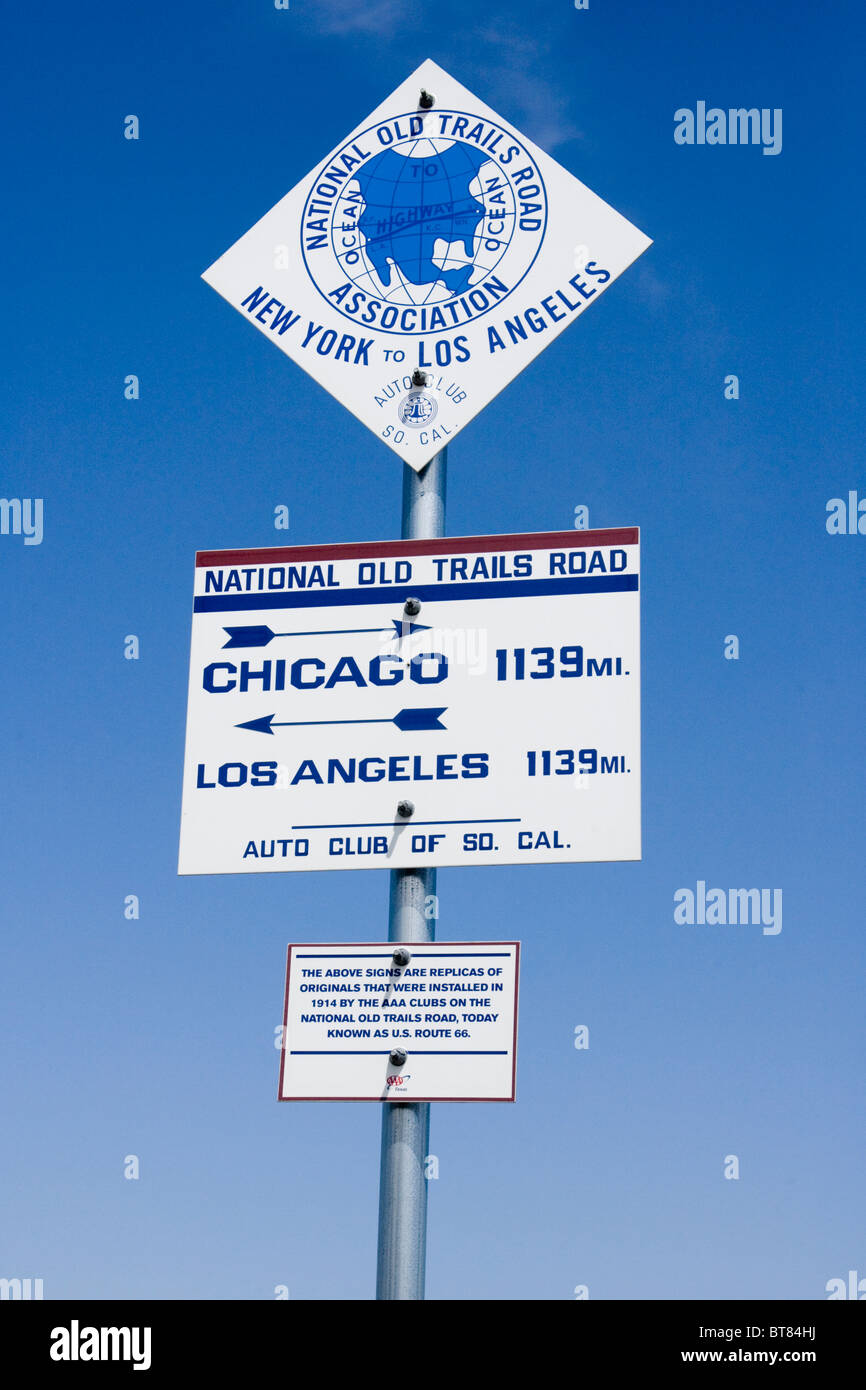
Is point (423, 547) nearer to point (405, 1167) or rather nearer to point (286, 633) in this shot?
point (286, 633)

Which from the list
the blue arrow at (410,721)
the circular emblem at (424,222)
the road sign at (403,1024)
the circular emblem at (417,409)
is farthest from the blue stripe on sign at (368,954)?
the circular emblem at (424,222)

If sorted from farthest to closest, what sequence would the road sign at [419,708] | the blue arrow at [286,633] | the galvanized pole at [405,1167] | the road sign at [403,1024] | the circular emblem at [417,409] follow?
the circular emblem at [417,409], the blue arrow at [286,633], the road sign at [419,708], the road sign at [403,1024], the galvanized pole at [405,1167]

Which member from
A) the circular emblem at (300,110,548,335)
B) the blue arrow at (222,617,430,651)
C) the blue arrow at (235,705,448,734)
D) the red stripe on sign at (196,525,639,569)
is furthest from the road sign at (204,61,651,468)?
the blue arrow at (235,705,448,734)

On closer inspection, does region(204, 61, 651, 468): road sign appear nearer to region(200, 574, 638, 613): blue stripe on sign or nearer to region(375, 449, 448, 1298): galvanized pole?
region(200, 574, 638, 613): blue stripe on sign

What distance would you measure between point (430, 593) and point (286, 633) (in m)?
0.52

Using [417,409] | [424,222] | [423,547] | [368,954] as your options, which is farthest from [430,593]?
[424,222]

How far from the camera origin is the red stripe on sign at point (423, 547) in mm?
6082

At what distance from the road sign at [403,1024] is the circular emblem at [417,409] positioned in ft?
6.48

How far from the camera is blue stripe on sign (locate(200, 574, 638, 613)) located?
19.8 ft

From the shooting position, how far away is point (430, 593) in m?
6.12

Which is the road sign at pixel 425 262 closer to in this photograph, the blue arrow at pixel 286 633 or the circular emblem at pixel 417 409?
the circular emblem at pixel 417 409

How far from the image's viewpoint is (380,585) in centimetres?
617
